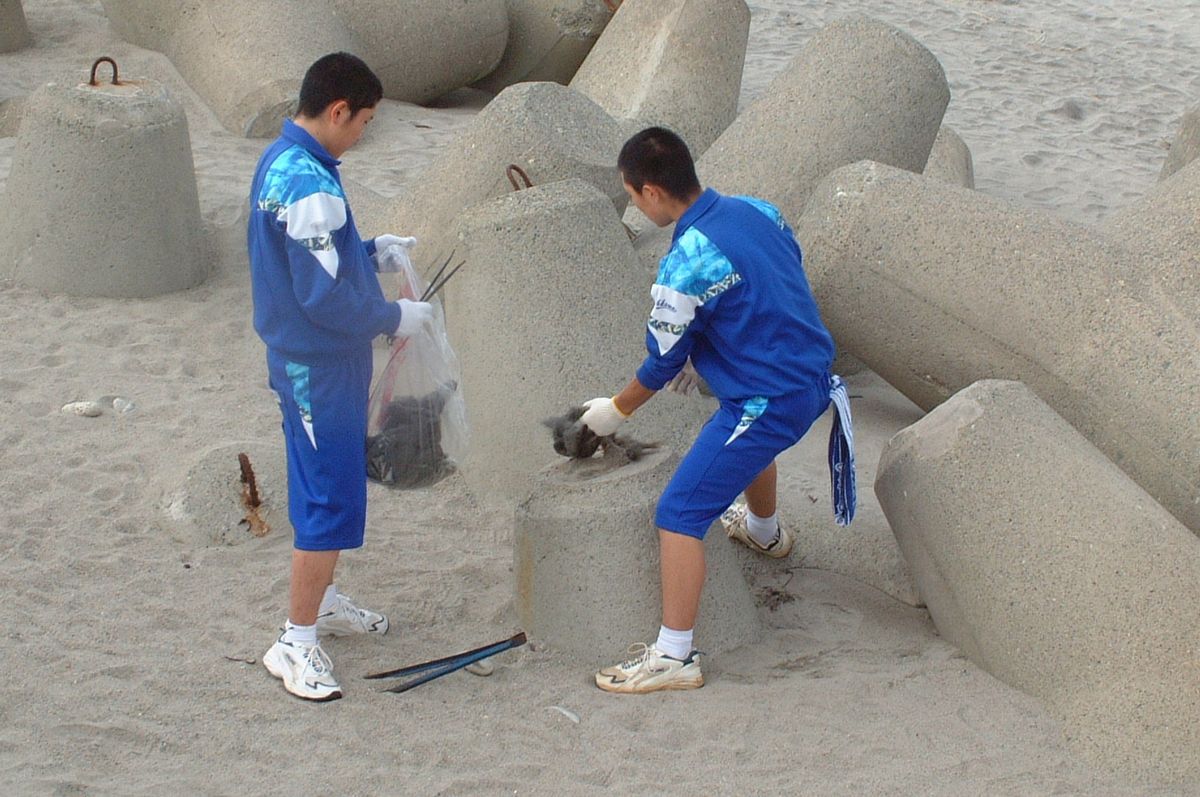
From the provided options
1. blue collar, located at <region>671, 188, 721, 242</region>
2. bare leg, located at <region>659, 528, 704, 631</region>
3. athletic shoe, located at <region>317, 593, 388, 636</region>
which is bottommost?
athletic shoe, located at <region>317, 593, 388, 636</region>

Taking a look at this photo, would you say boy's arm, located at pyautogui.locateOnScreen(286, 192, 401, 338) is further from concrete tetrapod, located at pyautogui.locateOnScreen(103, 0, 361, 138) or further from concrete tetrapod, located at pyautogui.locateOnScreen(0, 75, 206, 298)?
concrete tetrapod, located at pyautogui.locateOnScreen(103, 0, 361, 138)

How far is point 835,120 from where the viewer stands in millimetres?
5793

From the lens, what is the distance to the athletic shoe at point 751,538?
14.8 ft

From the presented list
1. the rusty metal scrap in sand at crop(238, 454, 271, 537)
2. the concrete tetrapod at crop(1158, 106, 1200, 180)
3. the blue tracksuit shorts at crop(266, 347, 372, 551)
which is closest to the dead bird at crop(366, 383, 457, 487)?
the blue tracksuit shorts at crop(266, 347, 372, 551)

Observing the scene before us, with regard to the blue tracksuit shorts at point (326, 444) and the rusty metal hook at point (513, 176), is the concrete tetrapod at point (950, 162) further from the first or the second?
the blue tracksuit shorts at point (326, 444)

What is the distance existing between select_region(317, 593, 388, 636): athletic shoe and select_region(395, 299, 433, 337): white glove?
843 mm

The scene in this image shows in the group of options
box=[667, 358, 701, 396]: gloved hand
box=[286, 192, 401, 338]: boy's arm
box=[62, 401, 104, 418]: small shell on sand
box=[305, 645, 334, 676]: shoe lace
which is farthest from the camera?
box=[62, 401, 104, 418]: small shell on sand

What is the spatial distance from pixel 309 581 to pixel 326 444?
380mm

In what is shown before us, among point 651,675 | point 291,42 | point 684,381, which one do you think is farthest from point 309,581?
point 291,42

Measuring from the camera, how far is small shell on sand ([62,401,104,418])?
5.11 meters

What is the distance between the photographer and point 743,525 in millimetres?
4520

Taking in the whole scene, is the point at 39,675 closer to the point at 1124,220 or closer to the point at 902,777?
the point at 902,777

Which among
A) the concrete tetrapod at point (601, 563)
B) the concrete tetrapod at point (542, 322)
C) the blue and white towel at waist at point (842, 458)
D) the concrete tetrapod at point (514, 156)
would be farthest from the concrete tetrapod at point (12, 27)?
the blue and white towel at waist at point (842, 458)

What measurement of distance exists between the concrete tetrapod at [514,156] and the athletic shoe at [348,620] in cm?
171
